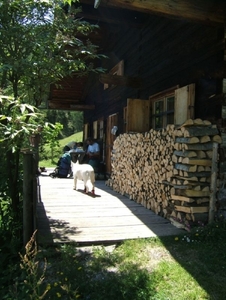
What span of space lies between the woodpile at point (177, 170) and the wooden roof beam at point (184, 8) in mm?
1514

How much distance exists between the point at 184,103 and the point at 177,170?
123 cm

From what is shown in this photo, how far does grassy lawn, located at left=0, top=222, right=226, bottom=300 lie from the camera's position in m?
2.40

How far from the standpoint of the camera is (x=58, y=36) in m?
3.62

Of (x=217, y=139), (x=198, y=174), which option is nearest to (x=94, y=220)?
(x=198, y=174)

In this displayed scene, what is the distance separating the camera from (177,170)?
431cm

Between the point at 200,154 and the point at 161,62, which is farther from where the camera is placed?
the point at 161,62

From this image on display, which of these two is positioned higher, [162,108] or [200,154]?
[162,108]

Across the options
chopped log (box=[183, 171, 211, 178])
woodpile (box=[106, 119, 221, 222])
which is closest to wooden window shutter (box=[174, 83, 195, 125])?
woodpile (box=[106, 119, 221, 222])

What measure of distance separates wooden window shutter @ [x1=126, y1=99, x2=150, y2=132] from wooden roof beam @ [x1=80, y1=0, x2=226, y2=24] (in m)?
2.49

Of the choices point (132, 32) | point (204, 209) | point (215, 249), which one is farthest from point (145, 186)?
point (132, 32)

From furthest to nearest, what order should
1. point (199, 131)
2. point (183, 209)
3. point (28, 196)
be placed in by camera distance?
point (183, 209) → point (199, 131) → point (28, 196)

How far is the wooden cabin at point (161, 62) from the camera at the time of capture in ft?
13.1

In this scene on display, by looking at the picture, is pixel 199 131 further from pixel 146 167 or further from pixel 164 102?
pixel 164 102

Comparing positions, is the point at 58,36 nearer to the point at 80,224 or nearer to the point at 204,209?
the point at 80,224
